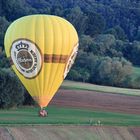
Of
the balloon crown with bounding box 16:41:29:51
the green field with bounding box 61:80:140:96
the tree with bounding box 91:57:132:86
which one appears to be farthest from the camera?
the tree with bounding box 91:57:132:86

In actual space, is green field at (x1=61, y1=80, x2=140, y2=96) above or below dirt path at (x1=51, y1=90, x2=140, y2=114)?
below

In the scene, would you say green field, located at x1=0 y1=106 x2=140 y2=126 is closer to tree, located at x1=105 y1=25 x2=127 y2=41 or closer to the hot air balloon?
the hot air balloon

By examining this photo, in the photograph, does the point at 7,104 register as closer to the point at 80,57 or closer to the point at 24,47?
the point at 24,47

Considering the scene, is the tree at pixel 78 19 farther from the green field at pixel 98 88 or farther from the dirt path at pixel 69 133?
the dirt path at pixel 69 133

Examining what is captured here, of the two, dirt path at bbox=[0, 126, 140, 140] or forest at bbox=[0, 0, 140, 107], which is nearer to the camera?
dirt path at bbox=[0, 126, 140, 140]

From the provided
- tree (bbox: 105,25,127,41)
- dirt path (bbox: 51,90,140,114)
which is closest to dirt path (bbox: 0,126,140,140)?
dirt path (bbox: 51,90,140,114)

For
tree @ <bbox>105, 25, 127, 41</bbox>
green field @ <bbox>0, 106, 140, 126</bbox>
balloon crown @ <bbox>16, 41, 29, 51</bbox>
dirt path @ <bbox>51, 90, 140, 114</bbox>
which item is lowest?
tree @ <bbox>105, 25, 127, 41</bbox>

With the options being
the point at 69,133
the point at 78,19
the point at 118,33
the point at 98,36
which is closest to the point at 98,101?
the point at 69,133

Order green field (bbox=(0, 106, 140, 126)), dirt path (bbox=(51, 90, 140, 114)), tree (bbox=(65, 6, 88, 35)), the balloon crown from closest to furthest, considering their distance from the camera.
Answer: green field (bbox=(0, 106, 140, 126)) < the balloon crown < dirt path (bbox=(51, 90, 140, 114)) < tree (bbox=(65, 6, 88, 35))
